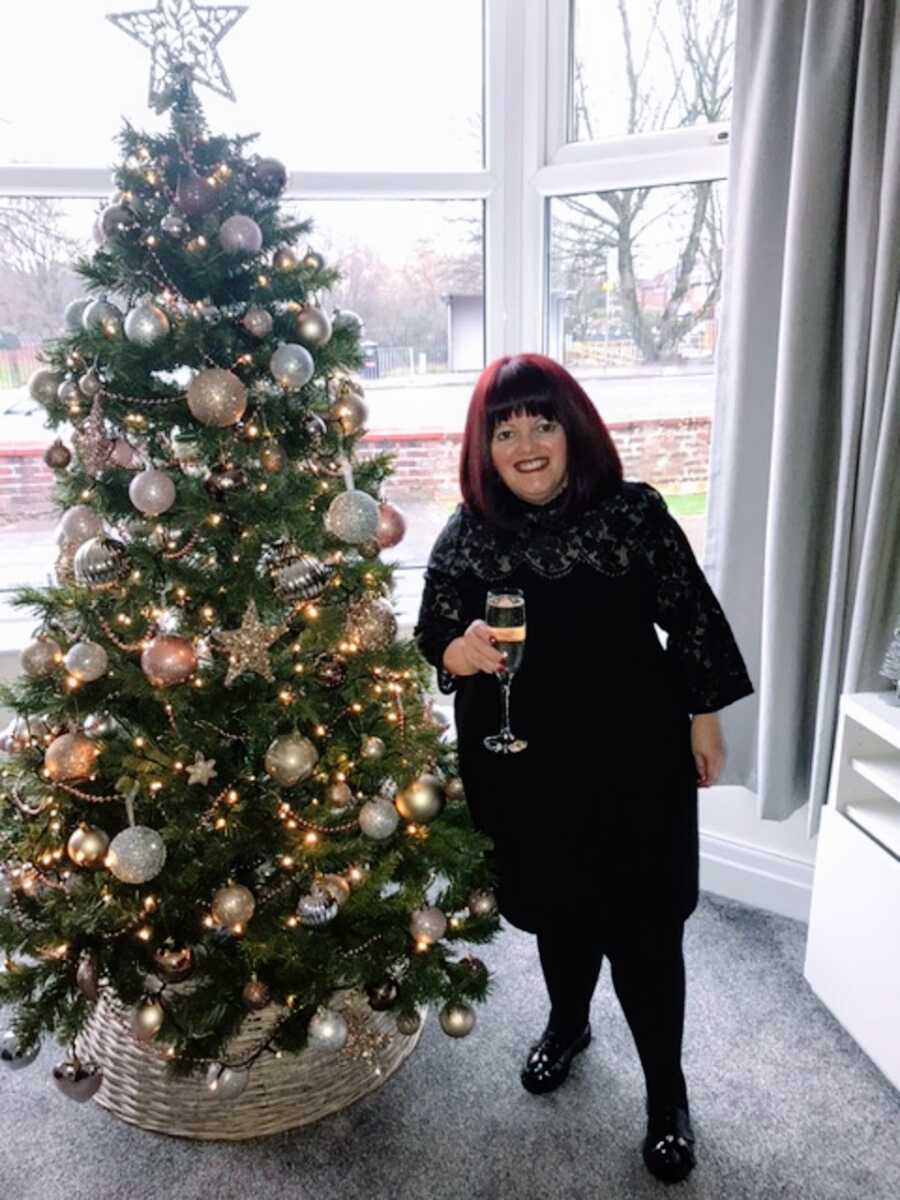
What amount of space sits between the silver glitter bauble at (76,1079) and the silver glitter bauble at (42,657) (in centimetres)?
67

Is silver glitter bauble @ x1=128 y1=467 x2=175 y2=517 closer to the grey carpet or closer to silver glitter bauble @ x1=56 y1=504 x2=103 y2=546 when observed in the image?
silver glitter bauble @ x1=56 y1=504 x2=103 y2=546

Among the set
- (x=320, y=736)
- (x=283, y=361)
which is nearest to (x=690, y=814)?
(x=320, y=736)

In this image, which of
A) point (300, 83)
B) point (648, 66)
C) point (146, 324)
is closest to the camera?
point (146, 324)

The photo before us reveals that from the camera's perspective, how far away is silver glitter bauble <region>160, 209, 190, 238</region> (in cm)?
129

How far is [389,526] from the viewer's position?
149 centimetres

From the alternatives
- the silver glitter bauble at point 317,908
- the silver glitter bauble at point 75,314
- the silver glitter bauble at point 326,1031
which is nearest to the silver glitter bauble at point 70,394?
the silver glitter bauble at point 75,314

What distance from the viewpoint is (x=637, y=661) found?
139 cm

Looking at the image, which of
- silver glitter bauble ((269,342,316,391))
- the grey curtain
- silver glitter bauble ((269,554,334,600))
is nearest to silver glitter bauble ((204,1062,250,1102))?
silver glitter bauble ((269,554,334,600))

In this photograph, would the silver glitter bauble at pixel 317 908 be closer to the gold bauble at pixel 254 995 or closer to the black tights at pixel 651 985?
the gold bauble at pixel 254 995

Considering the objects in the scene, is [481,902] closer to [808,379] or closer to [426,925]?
[426,925]

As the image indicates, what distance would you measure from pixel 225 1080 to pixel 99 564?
34.5 inches

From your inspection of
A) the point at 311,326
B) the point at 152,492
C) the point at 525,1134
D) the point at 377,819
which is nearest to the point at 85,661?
the point at 152,492

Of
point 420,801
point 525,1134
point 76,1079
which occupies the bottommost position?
point 525,1134

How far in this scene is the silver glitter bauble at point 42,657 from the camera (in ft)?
4.52
